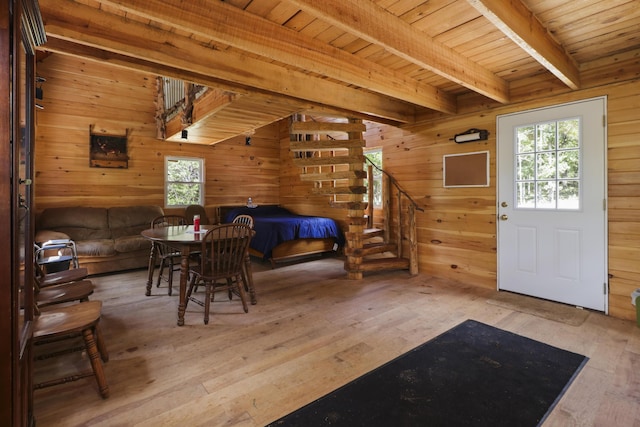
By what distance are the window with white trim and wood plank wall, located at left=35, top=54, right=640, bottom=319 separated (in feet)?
0.44

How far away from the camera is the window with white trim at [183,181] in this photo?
19.9 feet

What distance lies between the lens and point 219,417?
5.36 ft

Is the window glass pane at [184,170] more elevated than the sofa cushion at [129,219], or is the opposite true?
the window glass pane at [184,170]

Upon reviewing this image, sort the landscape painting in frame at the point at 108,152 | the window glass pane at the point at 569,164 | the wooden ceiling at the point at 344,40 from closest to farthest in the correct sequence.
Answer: the wooden ceiling at the point at 344,40
the window glass pane at the point at 569,164
the landscape painting in frame at the point at 108,152

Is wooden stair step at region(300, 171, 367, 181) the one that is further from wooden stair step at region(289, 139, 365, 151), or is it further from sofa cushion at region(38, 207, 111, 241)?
sofa cushion at region(38, 207, 111, 241)

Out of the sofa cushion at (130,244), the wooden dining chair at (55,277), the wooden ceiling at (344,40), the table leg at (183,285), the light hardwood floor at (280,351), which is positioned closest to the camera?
the light hardwood floor at (280,351)

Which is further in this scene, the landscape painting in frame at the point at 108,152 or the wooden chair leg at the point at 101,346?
the landscape painting in frame at the point at 108,152

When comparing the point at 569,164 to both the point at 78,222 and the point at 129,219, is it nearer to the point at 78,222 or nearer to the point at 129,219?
the point at 129,219

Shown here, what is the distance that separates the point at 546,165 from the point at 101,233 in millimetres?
5949

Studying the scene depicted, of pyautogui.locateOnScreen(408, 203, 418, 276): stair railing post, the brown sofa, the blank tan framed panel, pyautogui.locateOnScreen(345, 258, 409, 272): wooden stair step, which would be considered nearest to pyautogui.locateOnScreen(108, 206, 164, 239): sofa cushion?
the brown sofa

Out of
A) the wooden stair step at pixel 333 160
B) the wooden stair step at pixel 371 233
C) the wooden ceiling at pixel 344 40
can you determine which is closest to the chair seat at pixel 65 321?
the wooden ceiling at pixel 344 40

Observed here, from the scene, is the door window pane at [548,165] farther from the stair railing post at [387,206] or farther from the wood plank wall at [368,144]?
the stair railing post at [387,206]

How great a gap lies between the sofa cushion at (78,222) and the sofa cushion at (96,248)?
376 millimetres

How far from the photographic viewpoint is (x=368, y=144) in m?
5.27
